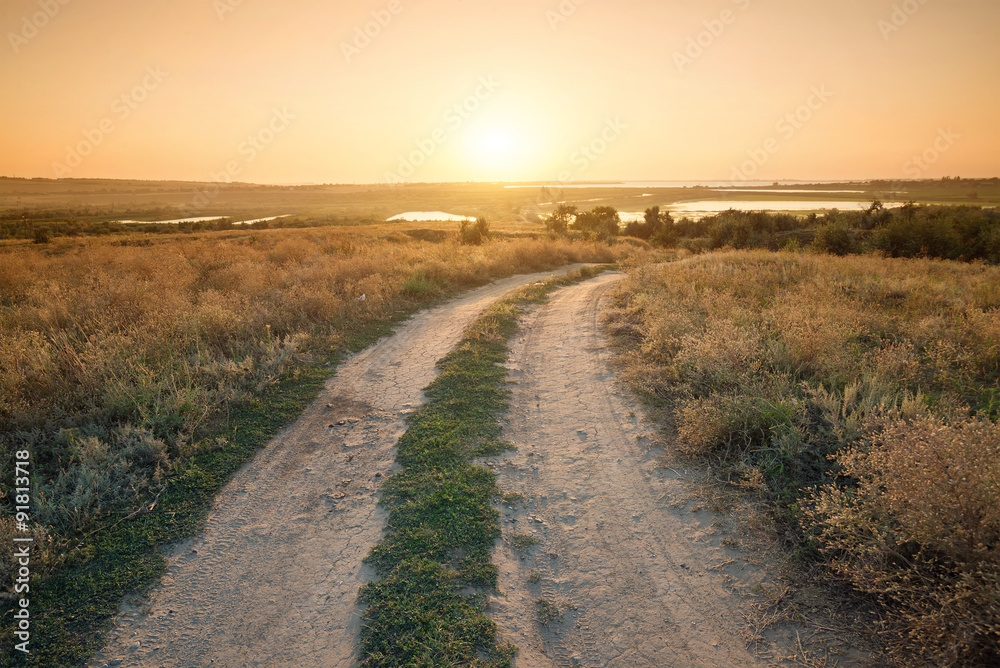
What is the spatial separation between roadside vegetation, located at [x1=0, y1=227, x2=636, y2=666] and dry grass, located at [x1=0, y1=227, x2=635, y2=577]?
0.08 ft

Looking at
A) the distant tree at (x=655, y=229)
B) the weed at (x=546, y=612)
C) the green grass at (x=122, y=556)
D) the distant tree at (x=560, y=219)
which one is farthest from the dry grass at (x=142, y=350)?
the distant tree at (x=655, y=229)

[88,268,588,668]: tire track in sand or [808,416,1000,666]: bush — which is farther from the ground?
[808,416,1000,666]: bush

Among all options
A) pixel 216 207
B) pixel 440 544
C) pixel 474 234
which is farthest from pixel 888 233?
pixel 216 207

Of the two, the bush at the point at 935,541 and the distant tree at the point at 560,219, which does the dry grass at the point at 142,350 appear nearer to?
the bush at the point at 935,541

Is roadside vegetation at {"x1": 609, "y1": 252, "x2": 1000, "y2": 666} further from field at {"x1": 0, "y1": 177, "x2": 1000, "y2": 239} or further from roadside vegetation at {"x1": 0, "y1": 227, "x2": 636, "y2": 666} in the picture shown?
field at {"x1": 0, "y1": 177, "x2": 1000, "y2": 239}

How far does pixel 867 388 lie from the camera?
5.38 meters

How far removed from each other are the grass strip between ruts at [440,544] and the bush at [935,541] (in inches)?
106

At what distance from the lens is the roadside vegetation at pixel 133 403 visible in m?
3.57

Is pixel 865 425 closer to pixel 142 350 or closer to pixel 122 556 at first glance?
pixel 122 556

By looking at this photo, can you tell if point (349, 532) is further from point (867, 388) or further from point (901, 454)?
point (867, 388)

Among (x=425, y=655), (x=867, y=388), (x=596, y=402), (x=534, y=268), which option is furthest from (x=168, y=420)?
(x=534, y=268)

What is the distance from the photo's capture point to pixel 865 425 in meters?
4.30

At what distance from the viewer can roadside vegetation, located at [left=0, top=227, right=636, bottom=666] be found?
3.57 meters

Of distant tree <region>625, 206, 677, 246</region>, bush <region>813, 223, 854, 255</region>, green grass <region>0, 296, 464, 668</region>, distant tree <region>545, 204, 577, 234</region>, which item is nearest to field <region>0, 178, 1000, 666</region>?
green grass <region>0, 296, 464, 668</region>
